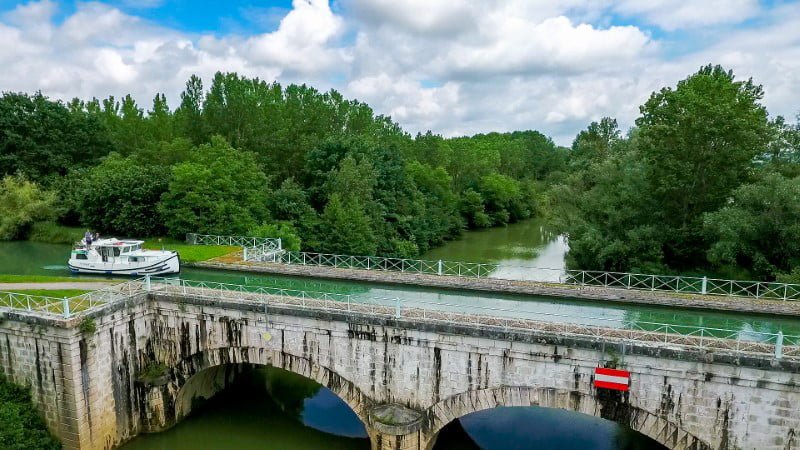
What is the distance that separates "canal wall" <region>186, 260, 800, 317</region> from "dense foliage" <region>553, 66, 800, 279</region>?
23.6ft

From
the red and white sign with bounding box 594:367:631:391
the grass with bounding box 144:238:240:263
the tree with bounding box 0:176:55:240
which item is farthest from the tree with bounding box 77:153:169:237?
the red and white sign with bounding box 594:367:631:391

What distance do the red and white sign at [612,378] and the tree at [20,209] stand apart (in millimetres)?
40416

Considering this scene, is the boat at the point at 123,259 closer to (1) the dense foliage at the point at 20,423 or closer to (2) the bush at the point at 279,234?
(1) the dense foliage at the point at 20,423

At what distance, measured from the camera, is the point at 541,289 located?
792 inches

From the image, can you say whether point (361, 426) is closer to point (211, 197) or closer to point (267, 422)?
point (267, 422)

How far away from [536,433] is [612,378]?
6041 millimetres

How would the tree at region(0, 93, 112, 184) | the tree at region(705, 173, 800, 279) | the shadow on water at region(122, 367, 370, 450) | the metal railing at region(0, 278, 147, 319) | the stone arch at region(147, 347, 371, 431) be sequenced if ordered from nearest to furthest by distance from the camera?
1. the metal railing at region(0, 278, 147, 319)
2. the stone arch at region(147, 347, 371, 431)
3. the shadow on water at region(122, 367, 370, 450)
4. the tree at region(705, 173, 800, 279)
5. the tree at region(0, 93, 112, 184)

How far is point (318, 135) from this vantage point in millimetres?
50719

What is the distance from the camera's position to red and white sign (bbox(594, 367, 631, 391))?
13883mm

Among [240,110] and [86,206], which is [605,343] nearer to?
[86,206]

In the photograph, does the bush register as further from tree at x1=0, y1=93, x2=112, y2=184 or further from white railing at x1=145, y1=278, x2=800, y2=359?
tree at x1=0, y1=93, x2=112, y2=184

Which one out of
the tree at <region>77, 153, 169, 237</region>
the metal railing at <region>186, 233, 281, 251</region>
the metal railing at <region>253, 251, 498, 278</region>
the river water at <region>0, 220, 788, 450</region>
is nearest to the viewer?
the river water at <region>0, 220, 788, 450</region>

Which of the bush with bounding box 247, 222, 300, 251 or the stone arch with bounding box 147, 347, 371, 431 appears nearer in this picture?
Answer: the stone arch with bounding box 147, 347, 371, 431

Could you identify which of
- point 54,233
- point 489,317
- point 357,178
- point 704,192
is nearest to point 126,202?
point 54,233
